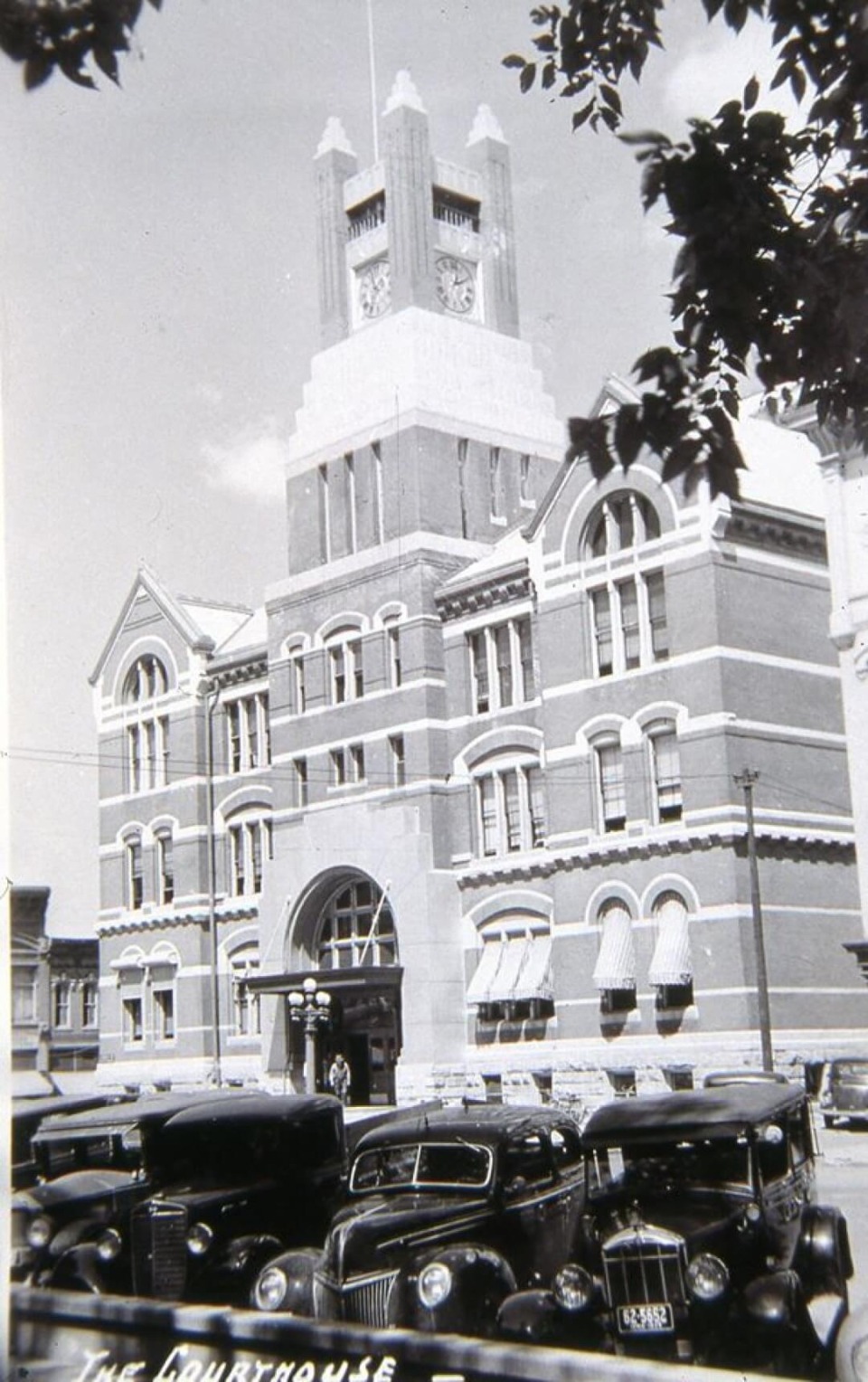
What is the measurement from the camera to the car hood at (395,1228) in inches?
330

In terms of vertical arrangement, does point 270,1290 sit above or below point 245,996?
below

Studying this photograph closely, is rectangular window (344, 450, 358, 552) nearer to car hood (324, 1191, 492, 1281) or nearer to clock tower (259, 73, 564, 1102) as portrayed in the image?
clock tower (259, 73, 564, 1102)

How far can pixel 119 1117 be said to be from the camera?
35.8ft

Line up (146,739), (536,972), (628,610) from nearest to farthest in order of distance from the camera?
(146,739) < (628,610) < (536,972)

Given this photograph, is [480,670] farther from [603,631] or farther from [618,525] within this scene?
[618,525]

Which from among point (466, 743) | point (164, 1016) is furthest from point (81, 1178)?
point (466, 743)

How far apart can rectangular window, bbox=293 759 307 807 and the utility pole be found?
467 cm

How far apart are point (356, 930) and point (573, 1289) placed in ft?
44.9

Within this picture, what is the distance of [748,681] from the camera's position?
594 inches

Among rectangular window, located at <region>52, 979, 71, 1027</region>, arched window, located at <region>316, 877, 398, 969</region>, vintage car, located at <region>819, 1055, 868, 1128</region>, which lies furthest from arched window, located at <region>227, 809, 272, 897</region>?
vintage car, located at <region>819, 1055, 868, 1128</region>

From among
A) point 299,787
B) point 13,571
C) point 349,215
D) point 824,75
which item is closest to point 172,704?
point 299,787

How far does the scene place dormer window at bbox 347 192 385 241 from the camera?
39.2 feet

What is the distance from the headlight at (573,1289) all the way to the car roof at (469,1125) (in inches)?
42.2

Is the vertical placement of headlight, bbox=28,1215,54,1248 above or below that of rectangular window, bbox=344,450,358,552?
→ below
